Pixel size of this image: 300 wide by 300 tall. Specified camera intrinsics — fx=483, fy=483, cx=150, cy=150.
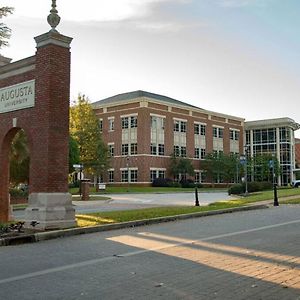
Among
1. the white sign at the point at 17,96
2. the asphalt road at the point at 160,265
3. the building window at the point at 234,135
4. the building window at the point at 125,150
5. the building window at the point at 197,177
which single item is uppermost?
the building window at the point at 234,135

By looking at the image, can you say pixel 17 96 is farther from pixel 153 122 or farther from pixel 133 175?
pixel 153 122

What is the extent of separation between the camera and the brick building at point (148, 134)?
69.6 metres

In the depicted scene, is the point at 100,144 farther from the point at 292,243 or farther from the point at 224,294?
the point at 224,294

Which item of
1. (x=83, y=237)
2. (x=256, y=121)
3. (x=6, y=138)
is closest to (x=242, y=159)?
(x=6, y=138)

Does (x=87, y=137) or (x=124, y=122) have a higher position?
(x=124, y=122)

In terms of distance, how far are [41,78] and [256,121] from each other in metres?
85.9

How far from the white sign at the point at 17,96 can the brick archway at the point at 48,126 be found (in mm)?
33

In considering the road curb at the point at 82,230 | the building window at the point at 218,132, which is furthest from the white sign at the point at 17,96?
the building window at the point at 218,132

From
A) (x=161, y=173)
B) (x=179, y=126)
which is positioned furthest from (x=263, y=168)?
(x=161, y=173)

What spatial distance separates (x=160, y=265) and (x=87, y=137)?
4595cm

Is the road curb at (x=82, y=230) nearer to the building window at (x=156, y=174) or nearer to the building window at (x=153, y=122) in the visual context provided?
the building window at (x=156, y=174)

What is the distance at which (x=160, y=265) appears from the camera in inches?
332

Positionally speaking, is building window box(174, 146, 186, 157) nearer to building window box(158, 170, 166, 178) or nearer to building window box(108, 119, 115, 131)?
building window box(158, 170, 166, 178)

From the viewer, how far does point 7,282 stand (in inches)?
293
